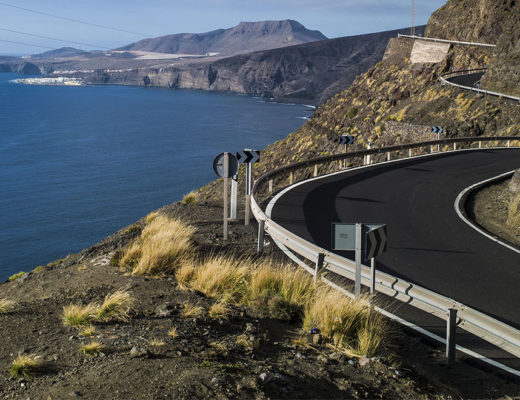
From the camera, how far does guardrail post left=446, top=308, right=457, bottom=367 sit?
6406 millimetres

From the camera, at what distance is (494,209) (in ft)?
51.4

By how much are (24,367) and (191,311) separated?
2.14 meters

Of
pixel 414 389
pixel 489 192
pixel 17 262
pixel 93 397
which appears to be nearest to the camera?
pixel 93 397

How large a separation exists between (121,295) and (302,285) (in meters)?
2.46

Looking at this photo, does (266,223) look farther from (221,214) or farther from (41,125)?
(41,125)

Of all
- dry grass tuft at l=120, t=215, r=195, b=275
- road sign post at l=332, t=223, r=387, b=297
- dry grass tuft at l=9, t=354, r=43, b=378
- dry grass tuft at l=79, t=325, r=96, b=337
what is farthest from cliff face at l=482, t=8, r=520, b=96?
dry grass tuft at l=9, t=354, r=43, b=378

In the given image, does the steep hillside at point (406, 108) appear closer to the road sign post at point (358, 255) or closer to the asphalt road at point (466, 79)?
the asphalt road at point (466, 79)

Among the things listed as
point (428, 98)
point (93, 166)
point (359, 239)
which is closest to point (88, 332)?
point (359, 239)

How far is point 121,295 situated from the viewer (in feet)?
23.6

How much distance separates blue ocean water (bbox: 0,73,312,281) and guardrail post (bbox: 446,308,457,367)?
39.5 m

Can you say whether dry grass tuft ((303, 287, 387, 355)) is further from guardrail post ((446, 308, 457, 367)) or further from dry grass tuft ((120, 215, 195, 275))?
dry grass tuft ((120, 215, 195, 275))

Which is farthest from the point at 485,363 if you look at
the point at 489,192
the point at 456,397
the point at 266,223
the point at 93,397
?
the point at 489,192

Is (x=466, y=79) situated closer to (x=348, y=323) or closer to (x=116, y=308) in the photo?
(x=348, y=323)

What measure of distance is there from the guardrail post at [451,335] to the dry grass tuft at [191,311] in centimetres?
288
